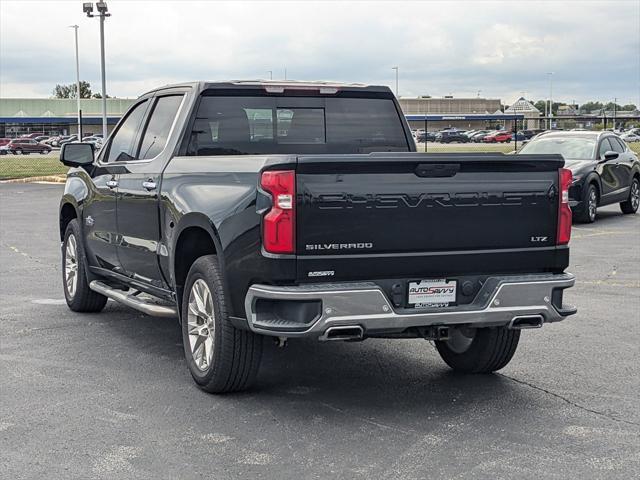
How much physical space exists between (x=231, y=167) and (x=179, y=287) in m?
1.16

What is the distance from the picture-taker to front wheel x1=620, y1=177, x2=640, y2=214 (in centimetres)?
2067

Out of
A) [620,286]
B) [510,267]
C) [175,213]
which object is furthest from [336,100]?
[620,286]

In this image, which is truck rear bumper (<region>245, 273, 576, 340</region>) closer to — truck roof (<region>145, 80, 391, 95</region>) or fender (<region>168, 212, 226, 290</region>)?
fender (<region>168, 212, 226, 290</region>)

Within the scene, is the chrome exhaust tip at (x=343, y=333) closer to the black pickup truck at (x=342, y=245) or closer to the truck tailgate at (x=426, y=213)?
the black pickup truck at (x=342, y=245)

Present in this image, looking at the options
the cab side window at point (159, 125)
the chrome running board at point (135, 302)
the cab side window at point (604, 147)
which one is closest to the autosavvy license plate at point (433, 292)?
the chrome running board at point (135, 302)

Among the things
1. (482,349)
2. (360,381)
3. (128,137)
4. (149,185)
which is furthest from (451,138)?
(360,381)

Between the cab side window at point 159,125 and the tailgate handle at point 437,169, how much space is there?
2486mm

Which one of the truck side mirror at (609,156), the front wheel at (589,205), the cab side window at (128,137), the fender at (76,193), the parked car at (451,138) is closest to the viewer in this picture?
the cab side window at (128,137)

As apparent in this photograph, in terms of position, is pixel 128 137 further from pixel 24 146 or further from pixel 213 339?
pixel 24 146

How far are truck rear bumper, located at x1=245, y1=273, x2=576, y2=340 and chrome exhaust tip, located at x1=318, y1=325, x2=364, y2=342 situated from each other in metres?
0.01

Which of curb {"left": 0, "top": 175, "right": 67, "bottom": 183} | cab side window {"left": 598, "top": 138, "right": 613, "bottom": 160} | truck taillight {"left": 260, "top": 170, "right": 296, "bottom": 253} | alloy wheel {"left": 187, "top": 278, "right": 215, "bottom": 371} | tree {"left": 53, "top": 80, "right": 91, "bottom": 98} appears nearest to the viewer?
truck taillight {"left": 260, "top": 170, "right": 296, "bottom": 253}

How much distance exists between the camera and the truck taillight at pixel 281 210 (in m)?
5.46

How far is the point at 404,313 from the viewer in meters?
5.69

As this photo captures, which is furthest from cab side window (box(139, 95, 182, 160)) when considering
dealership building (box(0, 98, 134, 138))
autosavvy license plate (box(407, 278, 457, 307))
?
dealership building (box(0, 98, 134, 138))
